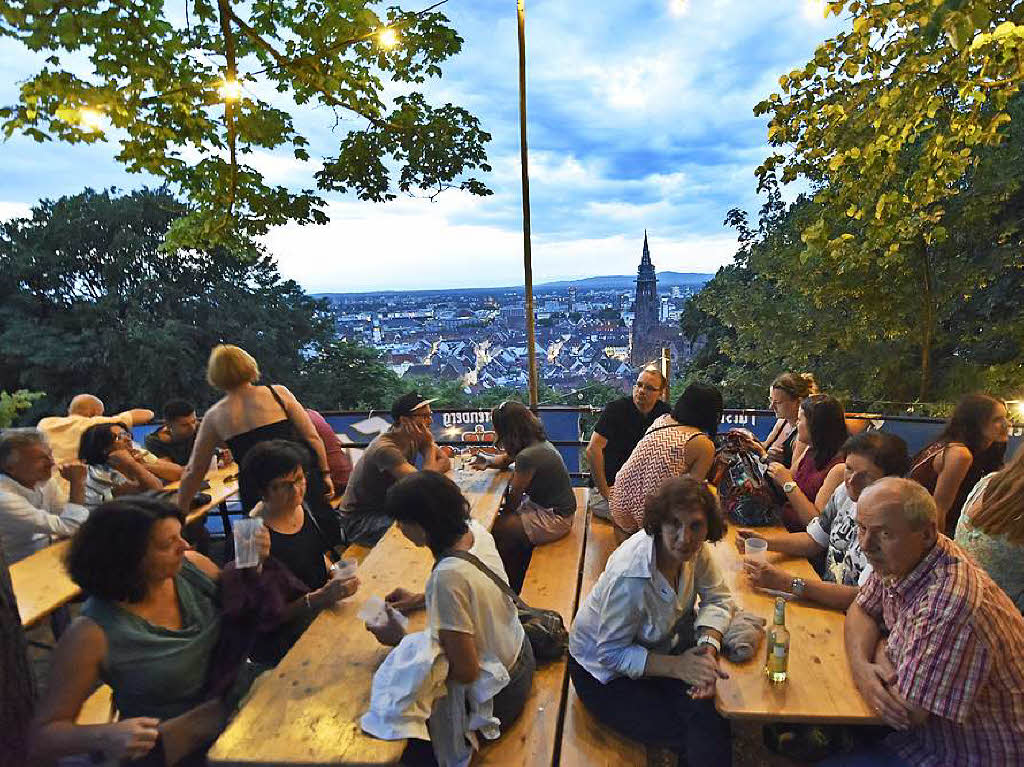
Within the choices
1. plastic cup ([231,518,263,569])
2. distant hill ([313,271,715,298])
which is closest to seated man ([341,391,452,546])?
plastic cup ([231,518,263,569])

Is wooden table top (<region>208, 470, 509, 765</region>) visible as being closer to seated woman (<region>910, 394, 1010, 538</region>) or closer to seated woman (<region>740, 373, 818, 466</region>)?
seated woman (<region>910, 394, 1010, 538</region>)

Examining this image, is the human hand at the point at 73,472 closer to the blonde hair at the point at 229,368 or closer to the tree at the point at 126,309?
the blonde hair at the point at 229,368

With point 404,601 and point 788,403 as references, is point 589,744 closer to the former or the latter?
point 404,601

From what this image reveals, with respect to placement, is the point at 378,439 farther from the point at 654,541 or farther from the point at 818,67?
the point at 818,67

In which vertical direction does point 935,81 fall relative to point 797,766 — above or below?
above

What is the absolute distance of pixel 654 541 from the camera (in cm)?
207

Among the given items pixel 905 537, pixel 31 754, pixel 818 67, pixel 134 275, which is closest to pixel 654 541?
pixel 905 537

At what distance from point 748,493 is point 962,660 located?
5.76 ft

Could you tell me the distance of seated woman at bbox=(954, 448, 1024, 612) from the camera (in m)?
2.08

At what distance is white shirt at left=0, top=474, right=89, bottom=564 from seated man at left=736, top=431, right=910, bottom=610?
3.38 metres

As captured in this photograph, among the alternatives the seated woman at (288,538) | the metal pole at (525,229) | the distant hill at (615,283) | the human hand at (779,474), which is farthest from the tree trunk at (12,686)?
→ the distant hill at (615,283)

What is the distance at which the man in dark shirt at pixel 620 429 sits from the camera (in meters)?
4.27

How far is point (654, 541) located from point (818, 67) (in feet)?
7.19

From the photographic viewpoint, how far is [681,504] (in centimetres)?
203
